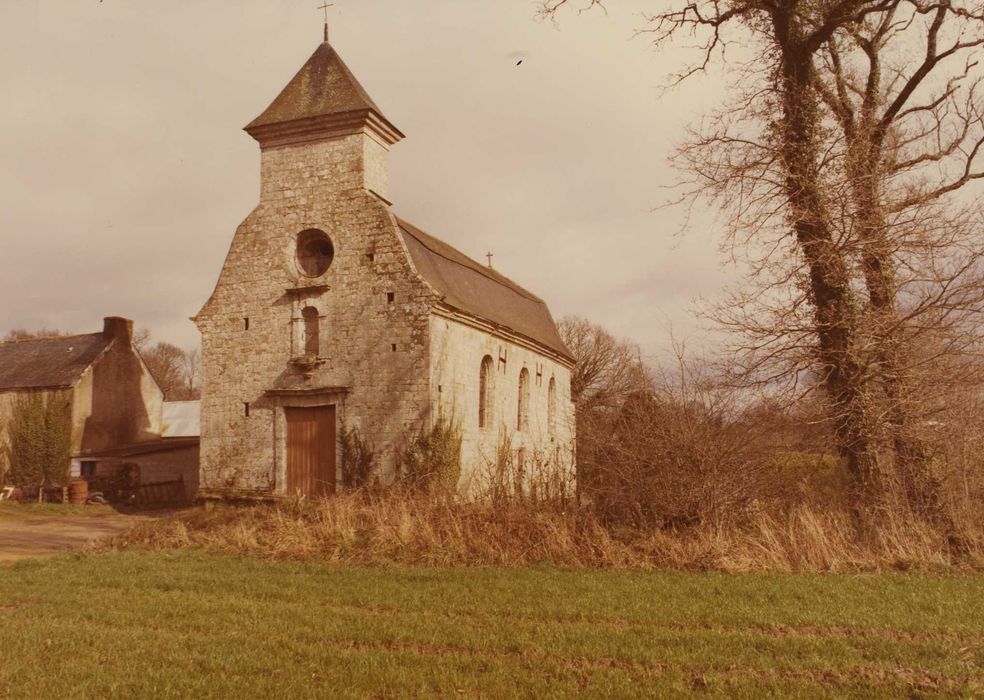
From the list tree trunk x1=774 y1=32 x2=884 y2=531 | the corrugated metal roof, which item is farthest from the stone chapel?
the corrugated metal roof

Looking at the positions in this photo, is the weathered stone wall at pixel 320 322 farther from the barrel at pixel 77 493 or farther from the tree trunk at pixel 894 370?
the tree trunk at pixel 894 370

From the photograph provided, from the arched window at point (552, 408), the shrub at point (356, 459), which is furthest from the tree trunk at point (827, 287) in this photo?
the arched window at point (552, 408)

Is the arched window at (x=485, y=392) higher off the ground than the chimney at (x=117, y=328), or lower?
lower

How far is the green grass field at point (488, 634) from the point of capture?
5367mm

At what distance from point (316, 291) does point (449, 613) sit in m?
12.4

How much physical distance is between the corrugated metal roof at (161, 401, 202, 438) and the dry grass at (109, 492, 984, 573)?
70.5 ft

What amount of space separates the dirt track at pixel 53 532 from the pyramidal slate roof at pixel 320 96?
10.6 metres

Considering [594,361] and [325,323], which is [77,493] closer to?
[325,323]

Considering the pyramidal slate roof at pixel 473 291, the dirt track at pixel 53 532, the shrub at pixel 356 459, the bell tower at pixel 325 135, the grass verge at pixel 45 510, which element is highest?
the bell tower at pixel 325 135

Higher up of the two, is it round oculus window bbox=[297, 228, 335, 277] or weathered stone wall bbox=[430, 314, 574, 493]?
round oculus window bbox=[297, 228, 335, 277]

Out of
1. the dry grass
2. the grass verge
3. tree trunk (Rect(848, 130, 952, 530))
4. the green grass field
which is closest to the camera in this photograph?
the green grass field

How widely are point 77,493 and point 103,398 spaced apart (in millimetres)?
5802

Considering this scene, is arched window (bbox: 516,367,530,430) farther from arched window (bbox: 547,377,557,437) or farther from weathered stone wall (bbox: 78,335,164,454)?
weathered stone wall (bbox: 78,335,164,454)

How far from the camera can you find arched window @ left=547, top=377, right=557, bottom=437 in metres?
26.3
